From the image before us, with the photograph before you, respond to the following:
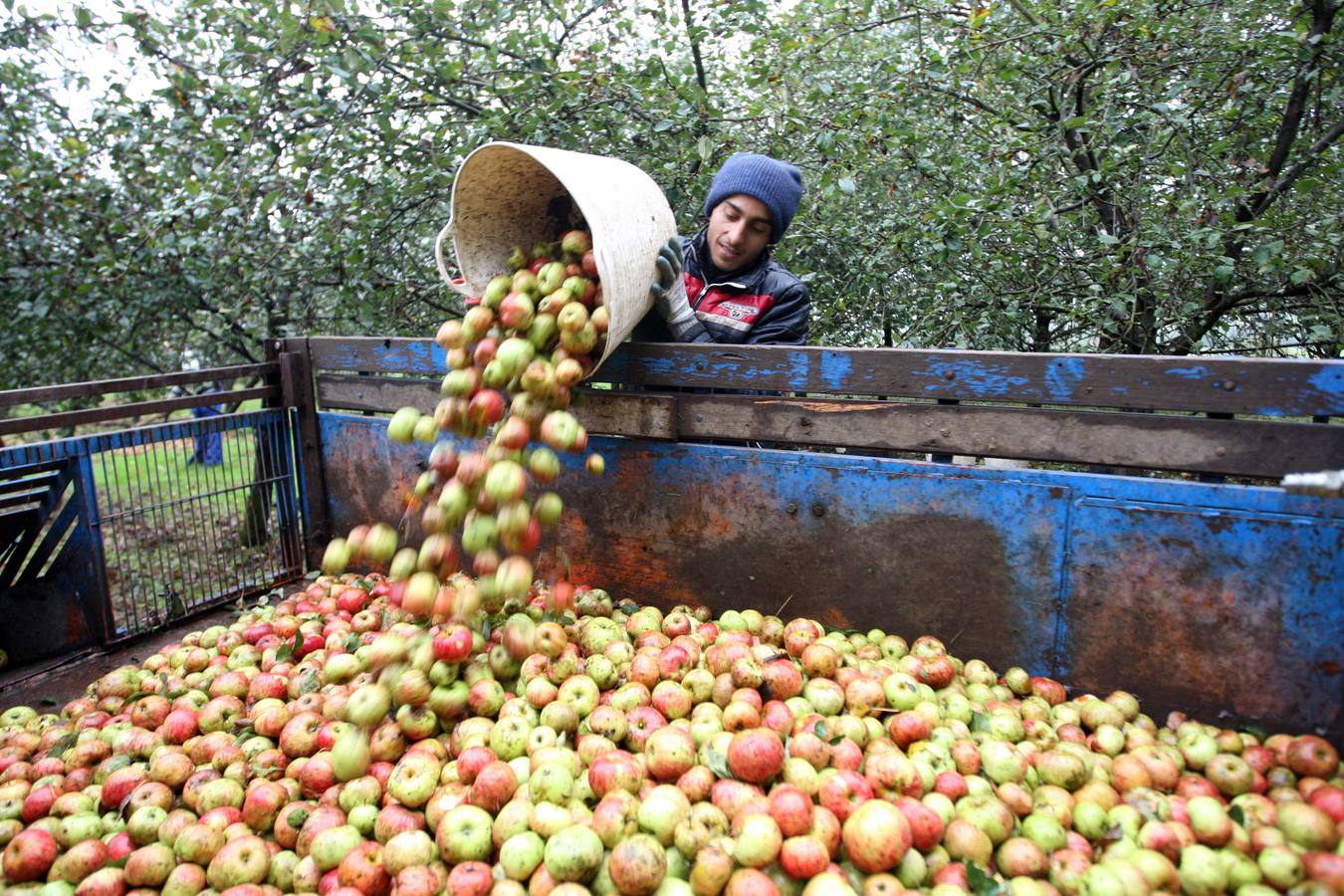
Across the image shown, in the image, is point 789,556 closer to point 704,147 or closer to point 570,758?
point 570,758

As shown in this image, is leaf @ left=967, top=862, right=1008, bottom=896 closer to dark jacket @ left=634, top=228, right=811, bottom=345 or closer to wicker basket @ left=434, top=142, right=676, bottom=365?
wicker basket @ left=434, top=142, right=676, bottom=365

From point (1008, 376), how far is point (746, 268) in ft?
4.98

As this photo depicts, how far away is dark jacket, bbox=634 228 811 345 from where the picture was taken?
3.40 m

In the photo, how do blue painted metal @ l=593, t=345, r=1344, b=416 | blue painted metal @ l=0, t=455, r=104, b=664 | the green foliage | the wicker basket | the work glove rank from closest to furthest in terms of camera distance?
blue painted metal @ l=593, t=345, r=1344, b=416 < the wicker basket < the work glove < blue painted metal @ l=0, t=455, r=104, b=664 < the green foliage

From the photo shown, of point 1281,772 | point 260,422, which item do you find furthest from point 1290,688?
point 260,422

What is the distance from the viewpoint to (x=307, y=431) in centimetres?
382

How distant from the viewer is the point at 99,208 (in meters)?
5.14

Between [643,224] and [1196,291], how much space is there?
11.6 ft

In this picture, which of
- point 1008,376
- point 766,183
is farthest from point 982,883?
point 766,183

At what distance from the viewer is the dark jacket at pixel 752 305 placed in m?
3.40

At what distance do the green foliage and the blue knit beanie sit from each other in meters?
0.41

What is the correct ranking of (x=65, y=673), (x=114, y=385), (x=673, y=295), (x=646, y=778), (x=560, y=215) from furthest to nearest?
(x=560, y=215) < (x=114, y=385) < (x=65, y=673) < (x=673, y=295) < (x=646, y=778)

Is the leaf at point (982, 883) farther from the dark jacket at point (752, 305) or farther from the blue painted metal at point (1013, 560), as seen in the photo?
the dark jacket at point (752, 305)

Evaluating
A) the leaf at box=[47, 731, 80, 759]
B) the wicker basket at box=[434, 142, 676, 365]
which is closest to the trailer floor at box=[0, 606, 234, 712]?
the leaf at box=[47, 731, 80, 759]
